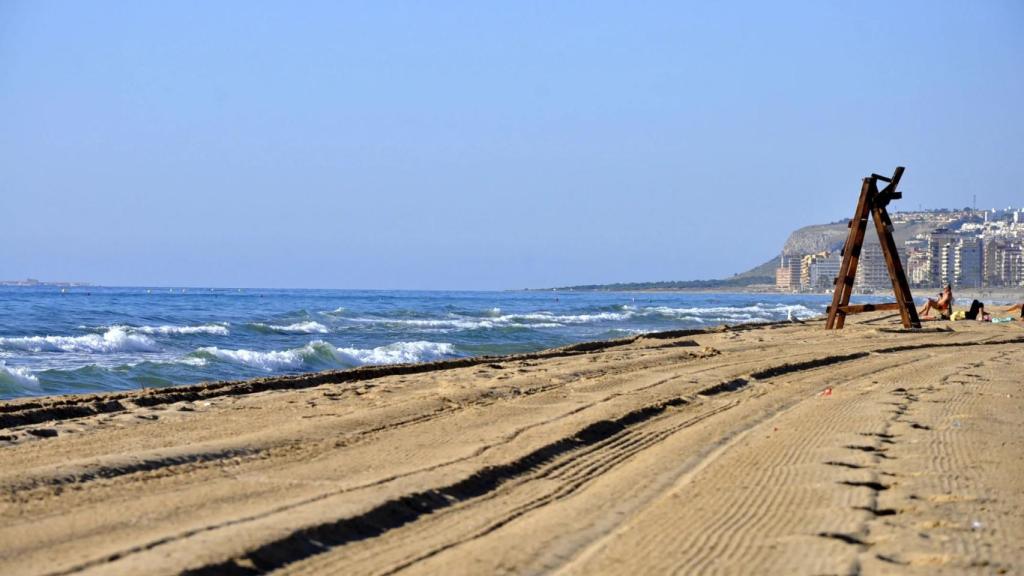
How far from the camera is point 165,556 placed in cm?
427

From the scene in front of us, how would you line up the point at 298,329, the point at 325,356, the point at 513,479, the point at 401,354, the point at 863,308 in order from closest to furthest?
the point at 513,479
the point at 325,356
the point at 401,354
the point at 863,308
the point at 298,329

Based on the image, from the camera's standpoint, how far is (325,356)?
66.6 ft

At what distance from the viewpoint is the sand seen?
4559mm

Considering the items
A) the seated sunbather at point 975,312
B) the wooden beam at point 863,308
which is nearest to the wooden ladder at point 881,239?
the wooden beam at point 863,308

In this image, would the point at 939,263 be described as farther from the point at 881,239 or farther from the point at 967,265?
the point at 881,239

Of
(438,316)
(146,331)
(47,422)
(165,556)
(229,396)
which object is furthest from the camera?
(438,316)

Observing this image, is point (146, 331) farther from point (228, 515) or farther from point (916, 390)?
point (228, 515)

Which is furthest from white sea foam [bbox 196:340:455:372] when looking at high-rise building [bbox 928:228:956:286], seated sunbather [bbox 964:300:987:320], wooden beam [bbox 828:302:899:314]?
high-rise building [bbox 928:228:956:286]

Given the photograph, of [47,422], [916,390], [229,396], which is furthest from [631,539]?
[916,390]

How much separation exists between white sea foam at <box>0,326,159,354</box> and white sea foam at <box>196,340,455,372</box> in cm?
330

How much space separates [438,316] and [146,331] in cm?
1995

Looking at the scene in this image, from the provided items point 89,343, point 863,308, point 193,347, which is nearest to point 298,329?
point 193,347

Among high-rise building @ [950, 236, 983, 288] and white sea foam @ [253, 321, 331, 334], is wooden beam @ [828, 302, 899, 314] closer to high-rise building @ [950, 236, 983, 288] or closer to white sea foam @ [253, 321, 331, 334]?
white sea foam @ [253, 321, 331, 334]

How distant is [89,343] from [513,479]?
1958cm
